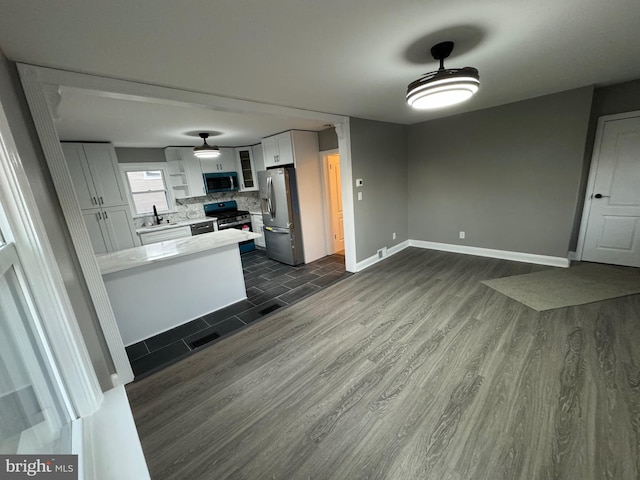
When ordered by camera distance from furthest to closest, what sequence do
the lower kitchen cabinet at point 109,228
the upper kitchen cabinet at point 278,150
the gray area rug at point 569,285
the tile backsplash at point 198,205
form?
the tile backsplash at point 198,205
the upper kitchen cabinet at point 278,150
the lower kitchen cabinet at point 109,228
the gray area rug at point 569,285

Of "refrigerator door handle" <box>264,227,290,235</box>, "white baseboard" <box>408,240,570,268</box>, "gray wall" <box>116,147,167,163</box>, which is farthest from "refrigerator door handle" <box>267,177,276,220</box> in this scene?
"white baseboard" <box>408,240,570,268</box>

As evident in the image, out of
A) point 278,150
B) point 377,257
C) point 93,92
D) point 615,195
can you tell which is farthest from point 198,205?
point 615,195

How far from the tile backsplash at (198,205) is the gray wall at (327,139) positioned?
2566 mm

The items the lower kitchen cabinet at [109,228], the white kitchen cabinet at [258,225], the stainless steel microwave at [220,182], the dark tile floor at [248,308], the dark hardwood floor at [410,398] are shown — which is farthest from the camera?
the white kitchen cabinet at [258,225]

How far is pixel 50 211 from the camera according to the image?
60.7 inches

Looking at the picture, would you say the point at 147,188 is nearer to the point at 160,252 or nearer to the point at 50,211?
the point at 160,252

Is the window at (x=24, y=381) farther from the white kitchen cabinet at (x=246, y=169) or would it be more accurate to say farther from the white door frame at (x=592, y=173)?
the white door frame at (x=592, y=173)

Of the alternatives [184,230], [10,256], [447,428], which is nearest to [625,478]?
[447,428]

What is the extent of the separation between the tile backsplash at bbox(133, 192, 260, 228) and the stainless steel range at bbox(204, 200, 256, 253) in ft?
0.43

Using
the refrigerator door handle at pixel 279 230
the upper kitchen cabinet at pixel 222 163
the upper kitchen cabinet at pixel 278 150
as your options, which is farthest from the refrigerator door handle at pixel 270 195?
the upper kitchen cabinet at pixel 222 163

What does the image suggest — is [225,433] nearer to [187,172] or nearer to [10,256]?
[10,256]

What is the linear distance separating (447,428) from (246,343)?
5.98 feet

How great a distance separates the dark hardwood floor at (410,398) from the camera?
1.40 meters

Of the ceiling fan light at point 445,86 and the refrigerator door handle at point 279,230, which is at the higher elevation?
the ceiling fan light at point 445,86
